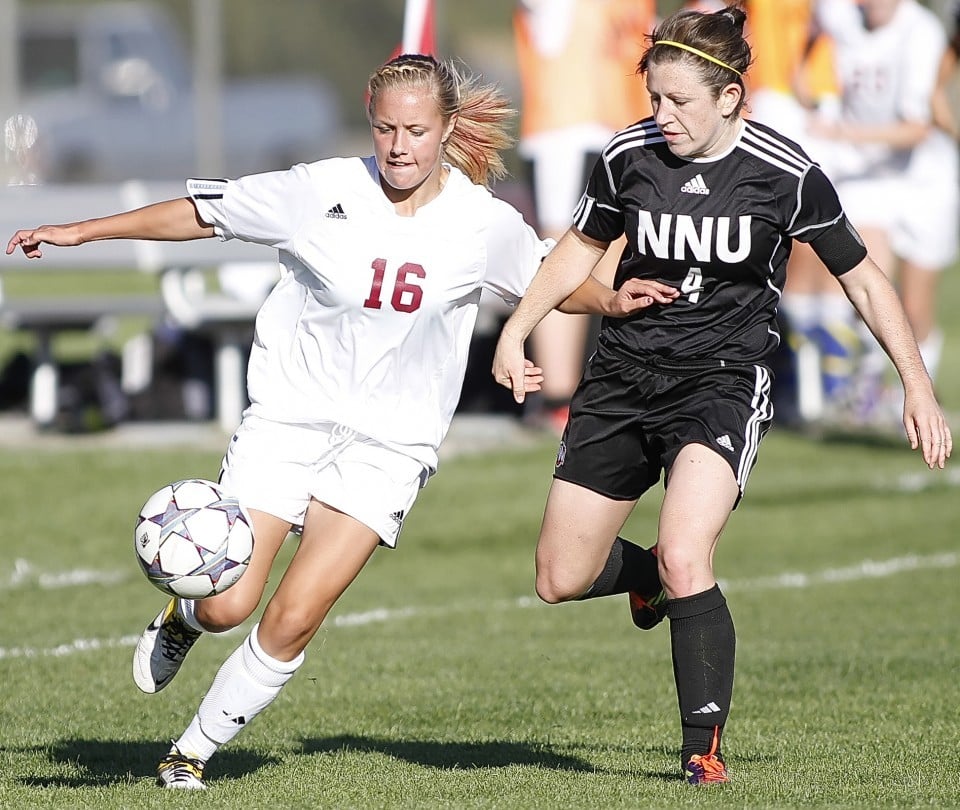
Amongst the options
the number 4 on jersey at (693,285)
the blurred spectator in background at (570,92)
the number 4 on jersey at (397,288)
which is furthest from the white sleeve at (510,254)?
the blurred spectator in background at (570,92)

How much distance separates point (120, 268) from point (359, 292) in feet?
23.9

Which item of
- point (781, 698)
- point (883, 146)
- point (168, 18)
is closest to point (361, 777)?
point (781, 698)

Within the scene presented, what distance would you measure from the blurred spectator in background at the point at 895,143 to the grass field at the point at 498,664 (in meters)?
1.62

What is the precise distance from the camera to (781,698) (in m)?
6.33

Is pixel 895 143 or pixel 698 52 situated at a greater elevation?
pixel 698 52

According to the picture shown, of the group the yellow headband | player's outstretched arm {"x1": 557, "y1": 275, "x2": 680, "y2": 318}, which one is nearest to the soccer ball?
player's outstretched arm {"x1": 557, "y1": 275, "x2": 680, "y2": 318}

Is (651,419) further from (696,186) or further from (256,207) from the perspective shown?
(256,207)

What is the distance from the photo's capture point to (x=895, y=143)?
39.8ft

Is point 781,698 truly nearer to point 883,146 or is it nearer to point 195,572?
point 195,572

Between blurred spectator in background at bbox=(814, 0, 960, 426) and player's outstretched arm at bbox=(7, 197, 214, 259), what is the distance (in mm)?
7630

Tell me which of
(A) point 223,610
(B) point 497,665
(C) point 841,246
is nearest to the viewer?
(C) point 841,246

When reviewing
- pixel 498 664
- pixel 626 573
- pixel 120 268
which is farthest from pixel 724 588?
pixel 120 268

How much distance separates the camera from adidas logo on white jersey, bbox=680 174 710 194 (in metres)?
5.01

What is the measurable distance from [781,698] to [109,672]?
102 inches
